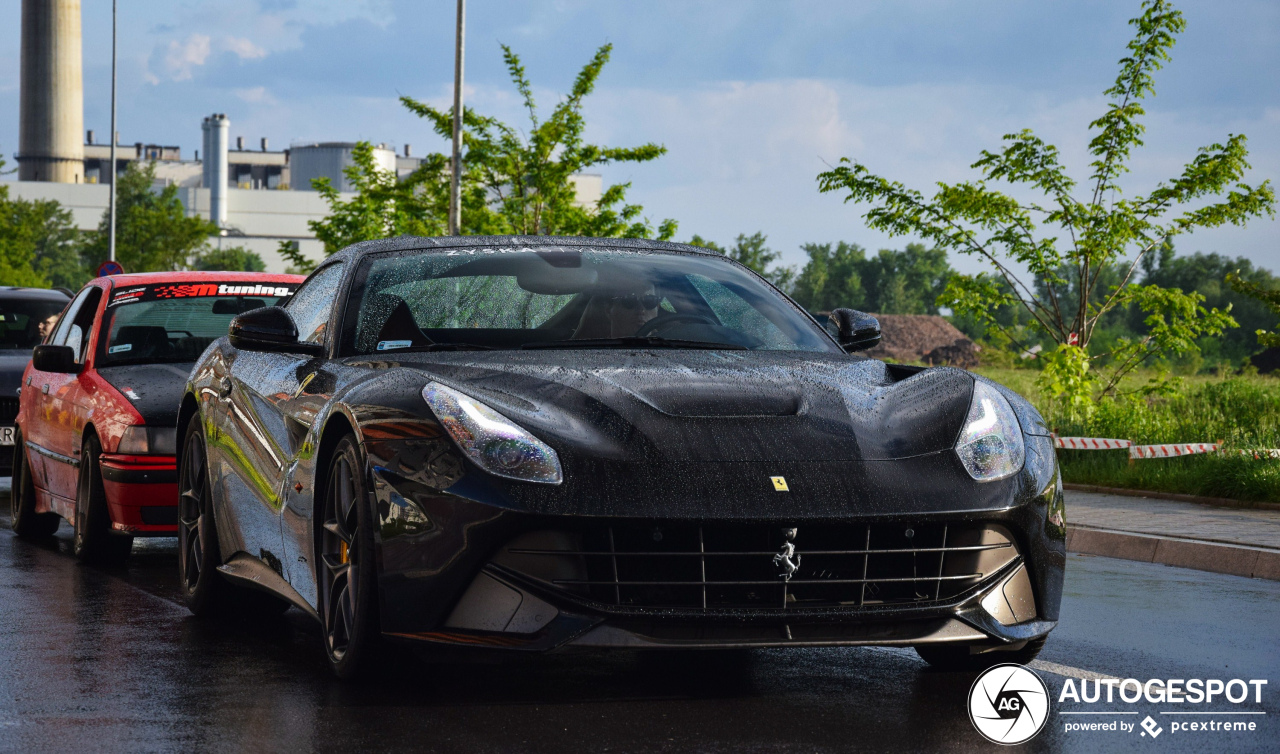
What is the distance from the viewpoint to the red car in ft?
26.7

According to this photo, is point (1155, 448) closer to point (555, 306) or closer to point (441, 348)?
point (555, 306)

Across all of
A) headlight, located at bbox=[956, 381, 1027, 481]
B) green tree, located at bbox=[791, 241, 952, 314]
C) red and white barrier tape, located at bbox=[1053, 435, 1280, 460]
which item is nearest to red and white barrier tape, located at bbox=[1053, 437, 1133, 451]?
red and white barrier tape, located at bbox=[1053, 435, 1280, 460]

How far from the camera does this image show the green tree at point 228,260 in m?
107

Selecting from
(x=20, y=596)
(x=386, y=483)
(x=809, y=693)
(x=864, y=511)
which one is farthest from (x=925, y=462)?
(x=20, y=596)

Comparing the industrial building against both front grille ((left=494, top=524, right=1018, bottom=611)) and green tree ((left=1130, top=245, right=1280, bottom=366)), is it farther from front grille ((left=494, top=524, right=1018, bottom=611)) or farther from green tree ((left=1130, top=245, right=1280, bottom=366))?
front grille ((left=494, top=524, right=1018, bottom=611))

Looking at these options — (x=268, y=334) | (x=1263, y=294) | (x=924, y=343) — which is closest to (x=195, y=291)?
(x=268, y=334)

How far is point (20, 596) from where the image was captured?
7.23 metres

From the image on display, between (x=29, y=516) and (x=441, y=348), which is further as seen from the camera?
(x=29, y=516)

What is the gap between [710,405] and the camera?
4465mm

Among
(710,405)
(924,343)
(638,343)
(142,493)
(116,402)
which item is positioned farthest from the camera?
(924,343)

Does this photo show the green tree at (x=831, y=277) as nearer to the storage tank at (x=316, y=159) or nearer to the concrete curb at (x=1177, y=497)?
the storage tank at (x=316, y=159)

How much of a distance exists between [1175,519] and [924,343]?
6812 cm

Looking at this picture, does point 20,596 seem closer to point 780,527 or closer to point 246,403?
point 246,403

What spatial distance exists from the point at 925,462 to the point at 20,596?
460 cm
